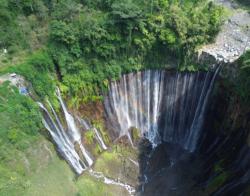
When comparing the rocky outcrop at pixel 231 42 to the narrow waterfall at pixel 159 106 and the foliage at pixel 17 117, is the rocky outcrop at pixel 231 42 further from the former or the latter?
the foliage at pixel 17 117

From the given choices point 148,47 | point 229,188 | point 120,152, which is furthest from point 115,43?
point 229,188

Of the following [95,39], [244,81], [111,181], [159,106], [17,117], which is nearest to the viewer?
[17,117]

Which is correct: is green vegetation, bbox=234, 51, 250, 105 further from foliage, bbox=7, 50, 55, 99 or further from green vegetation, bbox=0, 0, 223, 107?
foliage, bbox=7, 50, 55, 99

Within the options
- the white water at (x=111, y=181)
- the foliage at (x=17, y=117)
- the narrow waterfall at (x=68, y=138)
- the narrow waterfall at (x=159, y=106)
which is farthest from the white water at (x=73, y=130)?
the narrow waterfall at (x=159, y=106)

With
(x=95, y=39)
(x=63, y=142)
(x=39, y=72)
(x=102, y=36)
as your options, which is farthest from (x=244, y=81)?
(x=39, y=72)

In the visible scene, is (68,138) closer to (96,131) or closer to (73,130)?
(73,130)

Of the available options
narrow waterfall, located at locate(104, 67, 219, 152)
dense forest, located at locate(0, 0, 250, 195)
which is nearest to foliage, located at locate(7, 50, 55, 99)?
dense forest, located at locate(0, 0, 250, 195)
